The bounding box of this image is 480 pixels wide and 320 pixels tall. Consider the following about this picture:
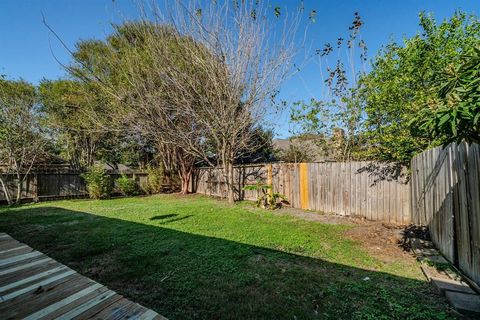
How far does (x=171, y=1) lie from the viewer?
304 inches

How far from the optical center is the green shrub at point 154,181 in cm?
1362

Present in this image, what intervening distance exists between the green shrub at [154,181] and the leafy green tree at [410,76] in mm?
11188

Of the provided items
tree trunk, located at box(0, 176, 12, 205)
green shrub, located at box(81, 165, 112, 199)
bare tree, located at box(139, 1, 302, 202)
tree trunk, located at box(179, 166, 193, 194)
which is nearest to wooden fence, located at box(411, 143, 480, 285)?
bare tree, located at box(139, 1, 302, 202)

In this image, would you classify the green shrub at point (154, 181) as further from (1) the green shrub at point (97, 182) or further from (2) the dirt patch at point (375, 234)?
(2) the dirt patch at point (375, 234)

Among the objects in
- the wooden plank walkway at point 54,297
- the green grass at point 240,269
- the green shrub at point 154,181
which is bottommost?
the green grass at point 240,269

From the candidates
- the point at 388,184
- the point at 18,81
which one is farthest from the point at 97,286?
the point at 18,81

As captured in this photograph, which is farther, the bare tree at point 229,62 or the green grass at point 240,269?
the bare tree at point 229,62

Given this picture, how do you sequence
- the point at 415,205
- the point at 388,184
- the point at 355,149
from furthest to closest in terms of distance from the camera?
the point at 355,149, the point at 388,184, the point at 415,205

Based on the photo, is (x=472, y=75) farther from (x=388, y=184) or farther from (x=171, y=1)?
(x=171, y=1)

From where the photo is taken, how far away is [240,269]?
3.38 meters

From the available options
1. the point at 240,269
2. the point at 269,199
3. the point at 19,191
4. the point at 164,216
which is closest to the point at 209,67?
the point at 269,199

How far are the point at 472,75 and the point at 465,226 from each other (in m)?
1.87

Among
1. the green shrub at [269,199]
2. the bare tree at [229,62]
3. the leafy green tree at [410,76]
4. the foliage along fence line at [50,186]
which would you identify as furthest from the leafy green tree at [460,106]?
the foliage along fence line at [50,186]

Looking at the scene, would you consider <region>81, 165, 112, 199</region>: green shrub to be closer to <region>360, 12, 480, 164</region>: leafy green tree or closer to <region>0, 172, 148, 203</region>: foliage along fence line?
<region>0, 172, 148, 203</region>: foliage along fence line
